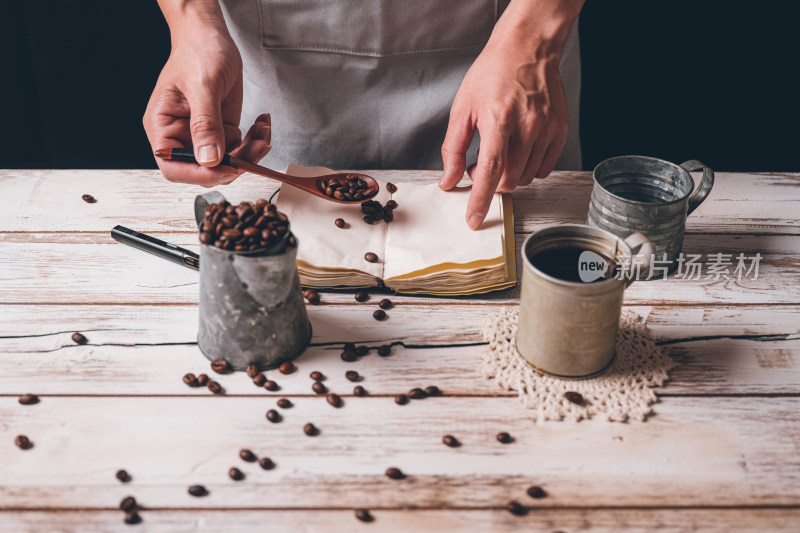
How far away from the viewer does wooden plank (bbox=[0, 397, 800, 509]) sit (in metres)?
1.01

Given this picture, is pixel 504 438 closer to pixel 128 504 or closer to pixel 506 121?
pixel 128 504

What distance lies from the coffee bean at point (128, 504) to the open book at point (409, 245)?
0.54 meters

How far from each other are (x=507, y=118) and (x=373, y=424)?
0.76 metres

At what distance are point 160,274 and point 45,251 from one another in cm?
29

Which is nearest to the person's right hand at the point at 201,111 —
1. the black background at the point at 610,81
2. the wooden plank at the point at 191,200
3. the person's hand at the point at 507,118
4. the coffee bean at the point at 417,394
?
the wooden plank at the point at 191,200

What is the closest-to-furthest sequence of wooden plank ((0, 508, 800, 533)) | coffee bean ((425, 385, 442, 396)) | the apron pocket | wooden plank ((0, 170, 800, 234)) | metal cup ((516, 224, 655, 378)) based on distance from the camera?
1. wooden plank ((0, 508, 800, 533))
2. metal cup ((516, 224, 655, 378))
3. coffee bean ((425, 385, 442, 396))
4. wooden plank ((0, 170, 800, 234))
5. the apron pocket

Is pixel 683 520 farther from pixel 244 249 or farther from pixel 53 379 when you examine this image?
pixel 53 379

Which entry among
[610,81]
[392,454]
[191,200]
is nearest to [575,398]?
[392,454]

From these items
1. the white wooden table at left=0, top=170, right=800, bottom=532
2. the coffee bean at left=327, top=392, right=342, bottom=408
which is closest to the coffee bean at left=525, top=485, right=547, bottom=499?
the white wooden table at left=0, top=170, right=800, bottom=532

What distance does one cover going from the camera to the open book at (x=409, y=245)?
1.38 meters

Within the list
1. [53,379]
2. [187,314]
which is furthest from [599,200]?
[53,379]

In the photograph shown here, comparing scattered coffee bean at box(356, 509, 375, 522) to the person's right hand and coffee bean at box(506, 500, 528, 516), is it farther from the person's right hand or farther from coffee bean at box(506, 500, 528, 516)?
the person's right hand

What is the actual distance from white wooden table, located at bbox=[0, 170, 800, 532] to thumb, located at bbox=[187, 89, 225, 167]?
8.0 inches

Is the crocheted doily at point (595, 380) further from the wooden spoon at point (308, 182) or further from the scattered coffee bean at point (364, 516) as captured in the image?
the wooden spoon at point (308, 182)
